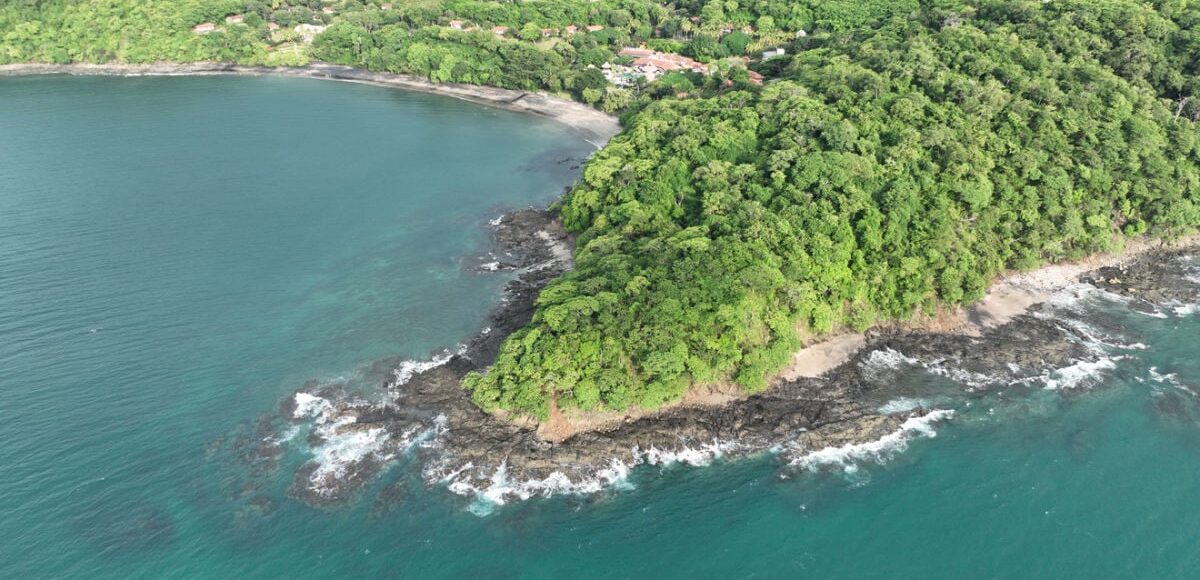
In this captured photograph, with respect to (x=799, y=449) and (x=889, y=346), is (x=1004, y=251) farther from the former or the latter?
(x=799, y=449)

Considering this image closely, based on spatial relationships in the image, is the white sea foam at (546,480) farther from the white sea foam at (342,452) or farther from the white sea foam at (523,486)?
the white sea foam at (342,452)

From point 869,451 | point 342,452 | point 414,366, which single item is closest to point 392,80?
point 414,366

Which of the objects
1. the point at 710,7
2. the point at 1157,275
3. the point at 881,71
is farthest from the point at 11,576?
the point at 710,7

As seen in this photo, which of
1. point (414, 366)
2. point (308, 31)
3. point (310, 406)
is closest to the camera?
point (310, 406)

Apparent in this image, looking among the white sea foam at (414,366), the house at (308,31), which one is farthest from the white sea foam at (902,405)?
the house at (308,31)

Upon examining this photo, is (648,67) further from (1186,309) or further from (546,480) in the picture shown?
(546,480)

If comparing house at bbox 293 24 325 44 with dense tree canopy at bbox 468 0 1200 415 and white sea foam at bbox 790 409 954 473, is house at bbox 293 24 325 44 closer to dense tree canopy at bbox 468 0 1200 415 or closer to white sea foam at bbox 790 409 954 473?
dense tree canopy at bbox 468 0 1200 415

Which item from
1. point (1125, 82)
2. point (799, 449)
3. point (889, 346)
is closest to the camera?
point (799, 449)
